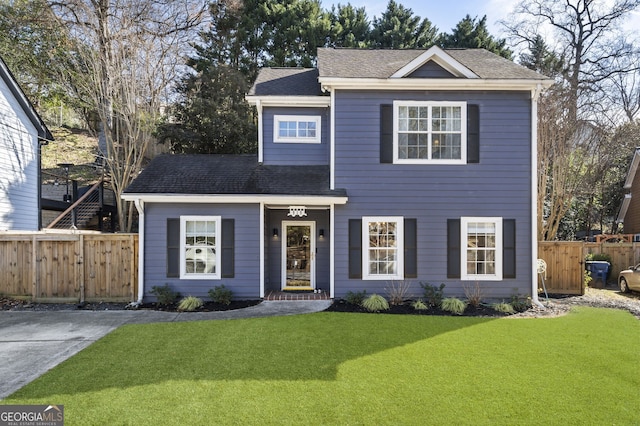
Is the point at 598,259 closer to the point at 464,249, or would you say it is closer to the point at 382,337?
the point at 464,249

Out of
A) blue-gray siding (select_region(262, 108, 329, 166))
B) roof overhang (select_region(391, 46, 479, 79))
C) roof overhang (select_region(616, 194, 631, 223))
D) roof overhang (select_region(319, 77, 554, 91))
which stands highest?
roof overhang (select_region(391, 46, 479, 79))

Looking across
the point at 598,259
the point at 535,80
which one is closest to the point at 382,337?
the point at 535,80

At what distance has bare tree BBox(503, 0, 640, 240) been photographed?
16234 mm

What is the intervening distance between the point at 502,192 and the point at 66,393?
969 centimetres

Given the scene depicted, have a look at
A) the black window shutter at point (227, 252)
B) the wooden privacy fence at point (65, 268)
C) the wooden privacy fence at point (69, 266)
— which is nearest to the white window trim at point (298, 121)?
the black window shutter at point (227, 252)

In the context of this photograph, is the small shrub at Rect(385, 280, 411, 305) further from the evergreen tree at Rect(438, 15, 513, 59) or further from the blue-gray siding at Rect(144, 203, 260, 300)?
the evergreen tree at Rect(438, 15, 513, 59)

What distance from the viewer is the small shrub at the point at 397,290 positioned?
8948 millimetres

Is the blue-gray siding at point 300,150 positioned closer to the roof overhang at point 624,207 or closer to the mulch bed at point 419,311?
the mulch bed at point 419,311

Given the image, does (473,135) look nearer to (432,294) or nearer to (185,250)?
(432,294)

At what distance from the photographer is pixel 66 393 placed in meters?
4.13

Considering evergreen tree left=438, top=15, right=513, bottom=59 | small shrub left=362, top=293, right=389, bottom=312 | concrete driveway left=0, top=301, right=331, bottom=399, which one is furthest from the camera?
evergreen tree left=438, top=15, right=513, bottom=59

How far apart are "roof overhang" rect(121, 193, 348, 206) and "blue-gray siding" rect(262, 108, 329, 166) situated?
5.57ft

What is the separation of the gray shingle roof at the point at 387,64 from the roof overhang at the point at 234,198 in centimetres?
322

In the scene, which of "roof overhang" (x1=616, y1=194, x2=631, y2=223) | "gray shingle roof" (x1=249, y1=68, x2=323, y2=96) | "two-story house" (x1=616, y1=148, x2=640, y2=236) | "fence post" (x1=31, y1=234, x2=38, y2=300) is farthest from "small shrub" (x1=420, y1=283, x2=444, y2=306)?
"roof overhang" (x1=616, y1=194, x2=631, y2=223)
